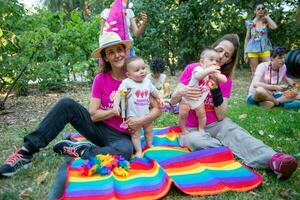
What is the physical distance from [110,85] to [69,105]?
44cm

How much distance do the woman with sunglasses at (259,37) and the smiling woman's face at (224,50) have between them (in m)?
4.41

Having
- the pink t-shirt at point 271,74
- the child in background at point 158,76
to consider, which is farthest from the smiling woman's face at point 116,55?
the pink t-shirt at point 271,74

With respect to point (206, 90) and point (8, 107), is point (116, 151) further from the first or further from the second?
point (8, 107)

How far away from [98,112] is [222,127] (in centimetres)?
130

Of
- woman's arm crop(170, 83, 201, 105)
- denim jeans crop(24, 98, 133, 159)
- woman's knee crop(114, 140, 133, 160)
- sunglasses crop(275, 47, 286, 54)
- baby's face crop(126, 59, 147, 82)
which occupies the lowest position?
woman's knee crop(114, 140, 133, 160)

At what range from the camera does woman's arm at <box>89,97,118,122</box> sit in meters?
3.48

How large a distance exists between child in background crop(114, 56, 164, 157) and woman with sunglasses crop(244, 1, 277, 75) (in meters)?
4.96

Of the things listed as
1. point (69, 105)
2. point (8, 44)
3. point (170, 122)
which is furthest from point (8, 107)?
point (69, 105)

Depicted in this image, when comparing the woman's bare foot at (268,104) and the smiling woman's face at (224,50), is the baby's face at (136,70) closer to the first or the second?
the smiling woman's face at (224,50)

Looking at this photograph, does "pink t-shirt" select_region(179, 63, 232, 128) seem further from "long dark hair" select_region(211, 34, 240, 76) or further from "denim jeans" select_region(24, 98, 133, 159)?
"denim jeans" select_region(24, 98, 133, 159)

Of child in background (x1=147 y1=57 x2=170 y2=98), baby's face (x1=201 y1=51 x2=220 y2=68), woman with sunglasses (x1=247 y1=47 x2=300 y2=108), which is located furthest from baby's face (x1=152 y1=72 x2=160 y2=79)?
baby's face (x1=201 y1=51 x2=220 y2=68)

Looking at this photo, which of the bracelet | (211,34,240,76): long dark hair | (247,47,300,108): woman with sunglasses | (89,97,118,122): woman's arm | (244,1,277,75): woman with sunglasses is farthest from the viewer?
(244,1,277,75): woman with sunglasses

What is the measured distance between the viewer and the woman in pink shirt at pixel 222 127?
3424 mm

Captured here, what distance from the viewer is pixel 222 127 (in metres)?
3.88
